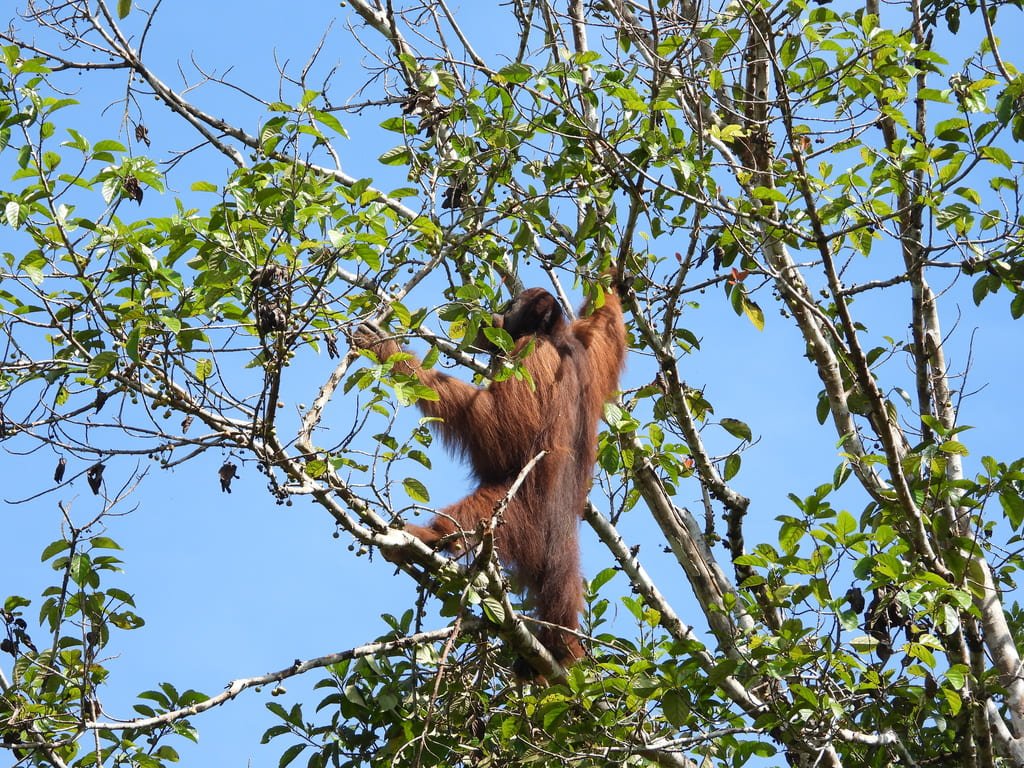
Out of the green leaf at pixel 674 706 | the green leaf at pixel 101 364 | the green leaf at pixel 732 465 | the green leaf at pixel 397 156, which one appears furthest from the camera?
the green leaf at pixel 732 465

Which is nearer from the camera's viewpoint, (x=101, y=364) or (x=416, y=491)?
(x=101, y=364)

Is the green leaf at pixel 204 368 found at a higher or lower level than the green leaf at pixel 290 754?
higher

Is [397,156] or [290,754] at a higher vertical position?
[397,156]

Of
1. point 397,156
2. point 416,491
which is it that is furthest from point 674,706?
point 397,156

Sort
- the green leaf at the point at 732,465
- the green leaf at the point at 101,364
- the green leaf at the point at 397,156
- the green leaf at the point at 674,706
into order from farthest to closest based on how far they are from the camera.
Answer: the green leaf at the point at 732,465
the green leaf at the point at 397,156
the green leaf at the point at 674,706
the green leaf at the point at 101,364

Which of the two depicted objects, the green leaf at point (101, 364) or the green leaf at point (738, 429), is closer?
the green leaf at point (101, 364)

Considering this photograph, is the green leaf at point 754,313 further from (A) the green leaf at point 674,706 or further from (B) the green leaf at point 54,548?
(B) the green leaf at point 54,548

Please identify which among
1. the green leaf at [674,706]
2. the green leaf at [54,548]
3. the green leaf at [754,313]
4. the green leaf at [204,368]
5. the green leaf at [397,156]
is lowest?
the green leaf at [674,706]

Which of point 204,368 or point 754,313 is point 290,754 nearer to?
point 204,368

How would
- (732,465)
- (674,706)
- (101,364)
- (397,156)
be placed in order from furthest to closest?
(732,465) < (397,156) < (674,706) < (101,364)

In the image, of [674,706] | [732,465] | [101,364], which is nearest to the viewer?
[101,364]

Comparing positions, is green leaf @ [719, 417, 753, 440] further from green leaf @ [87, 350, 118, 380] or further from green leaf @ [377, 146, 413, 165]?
green leaf @ [87, 350, 118, 380]

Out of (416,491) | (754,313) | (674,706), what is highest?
(754,313)

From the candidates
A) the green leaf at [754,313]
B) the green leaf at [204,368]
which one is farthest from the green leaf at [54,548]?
the green leaf at [754,313]
